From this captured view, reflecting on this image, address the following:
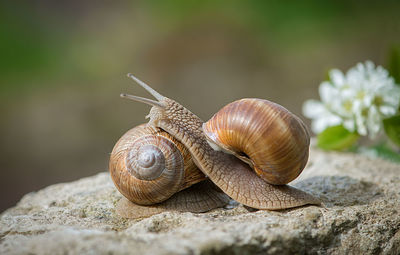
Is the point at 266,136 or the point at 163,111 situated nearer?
the point at 266,136

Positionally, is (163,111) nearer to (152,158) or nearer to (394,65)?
(152,158)

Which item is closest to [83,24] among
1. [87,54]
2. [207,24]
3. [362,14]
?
[87,54]

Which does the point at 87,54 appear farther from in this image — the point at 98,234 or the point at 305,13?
the point at 98,234

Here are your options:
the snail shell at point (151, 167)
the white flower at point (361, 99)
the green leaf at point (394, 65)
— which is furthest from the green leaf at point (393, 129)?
the snail shell at point (151, 167)

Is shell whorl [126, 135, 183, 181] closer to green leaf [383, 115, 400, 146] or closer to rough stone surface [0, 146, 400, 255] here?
rough stone surface [0, 146, 400, 255]

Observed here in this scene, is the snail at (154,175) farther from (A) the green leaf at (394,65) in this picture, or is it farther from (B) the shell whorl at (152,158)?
(A) the green leaf at (394,65)

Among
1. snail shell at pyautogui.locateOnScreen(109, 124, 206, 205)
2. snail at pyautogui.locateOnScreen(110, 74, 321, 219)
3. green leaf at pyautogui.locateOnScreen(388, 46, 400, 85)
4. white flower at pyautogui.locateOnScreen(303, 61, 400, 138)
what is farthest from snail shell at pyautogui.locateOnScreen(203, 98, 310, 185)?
green leaf at pyautogui.locateOnScreen(388, 46, 400, 85)

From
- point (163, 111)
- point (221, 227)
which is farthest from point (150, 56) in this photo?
point (221, 227)
